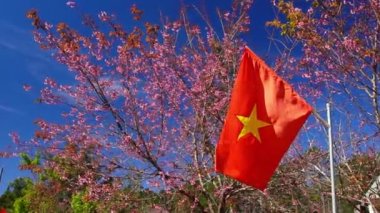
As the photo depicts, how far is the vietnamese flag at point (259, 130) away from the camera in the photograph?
16.8 feet

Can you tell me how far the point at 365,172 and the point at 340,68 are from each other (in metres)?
4.04

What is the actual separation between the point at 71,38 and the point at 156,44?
1.82 meters

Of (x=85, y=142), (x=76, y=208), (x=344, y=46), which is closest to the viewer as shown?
(x=344, y=46)

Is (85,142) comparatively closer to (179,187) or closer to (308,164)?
(179,187)

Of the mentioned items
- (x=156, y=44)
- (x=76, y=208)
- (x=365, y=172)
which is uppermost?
(x=76, y=208)

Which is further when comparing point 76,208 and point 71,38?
point 76,208

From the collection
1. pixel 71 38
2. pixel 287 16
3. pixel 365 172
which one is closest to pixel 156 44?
pixel 71 38

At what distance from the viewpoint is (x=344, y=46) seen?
→ 309 inches

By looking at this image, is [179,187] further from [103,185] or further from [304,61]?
[304,61]

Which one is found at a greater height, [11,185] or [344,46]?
[11,185]

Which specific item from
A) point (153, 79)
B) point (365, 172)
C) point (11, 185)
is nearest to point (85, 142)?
point (153, 79)

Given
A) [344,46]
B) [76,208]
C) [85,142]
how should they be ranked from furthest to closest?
[76,208], [85,142], [344,46]

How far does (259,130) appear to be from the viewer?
5.16 m

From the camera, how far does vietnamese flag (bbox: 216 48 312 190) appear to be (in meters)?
5.12
